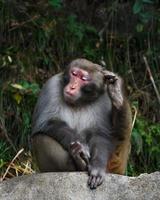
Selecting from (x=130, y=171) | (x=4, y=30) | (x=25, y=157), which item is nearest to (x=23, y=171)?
(x=25, y=157)

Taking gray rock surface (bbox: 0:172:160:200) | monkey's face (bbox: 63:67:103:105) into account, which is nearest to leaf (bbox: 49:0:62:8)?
monkey's face (bbox: 63:67:103:105)

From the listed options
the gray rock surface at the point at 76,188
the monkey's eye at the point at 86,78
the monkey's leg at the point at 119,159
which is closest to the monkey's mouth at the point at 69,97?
the monkey's eye at the point at 86,78

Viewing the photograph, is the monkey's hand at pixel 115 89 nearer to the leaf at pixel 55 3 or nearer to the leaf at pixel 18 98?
the leaf at pixel 18 98

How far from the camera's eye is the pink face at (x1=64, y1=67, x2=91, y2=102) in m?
6.24

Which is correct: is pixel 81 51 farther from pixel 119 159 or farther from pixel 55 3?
pixel 119 159

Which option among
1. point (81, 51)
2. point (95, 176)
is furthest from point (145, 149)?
point (95, 176)

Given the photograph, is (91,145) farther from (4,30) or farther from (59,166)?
(4,30)

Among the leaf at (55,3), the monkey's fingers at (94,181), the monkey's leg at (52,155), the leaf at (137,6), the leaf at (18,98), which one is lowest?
the leaf at (18,98)

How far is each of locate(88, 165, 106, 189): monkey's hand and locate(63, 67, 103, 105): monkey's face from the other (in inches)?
A: 23.4

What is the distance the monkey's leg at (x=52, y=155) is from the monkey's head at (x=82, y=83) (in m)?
0.36

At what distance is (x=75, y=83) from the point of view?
20.6 feet

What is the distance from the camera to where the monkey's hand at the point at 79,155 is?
6.02 m

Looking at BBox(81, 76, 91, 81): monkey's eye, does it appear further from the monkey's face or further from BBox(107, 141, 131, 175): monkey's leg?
BBox(107, 141, 131, 175): monkey's leg

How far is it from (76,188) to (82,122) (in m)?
0.88
